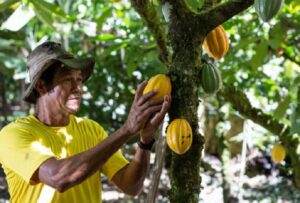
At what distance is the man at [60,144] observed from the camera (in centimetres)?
150

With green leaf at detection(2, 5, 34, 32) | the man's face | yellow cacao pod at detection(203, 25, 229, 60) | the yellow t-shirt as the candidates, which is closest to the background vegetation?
green leaf at detection(2, 5, 34, 32)

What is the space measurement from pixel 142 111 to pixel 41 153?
16.9 inches

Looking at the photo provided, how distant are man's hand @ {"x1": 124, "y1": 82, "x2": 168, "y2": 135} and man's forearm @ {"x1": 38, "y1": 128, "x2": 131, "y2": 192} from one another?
0.14 feet

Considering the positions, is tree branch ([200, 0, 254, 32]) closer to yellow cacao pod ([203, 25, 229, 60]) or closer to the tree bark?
the tree bark

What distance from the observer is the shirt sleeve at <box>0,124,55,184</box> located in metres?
1.60

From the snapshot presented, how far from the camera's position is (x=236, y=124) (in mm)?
6570

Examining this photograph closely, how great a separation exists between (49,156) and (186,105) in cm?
51

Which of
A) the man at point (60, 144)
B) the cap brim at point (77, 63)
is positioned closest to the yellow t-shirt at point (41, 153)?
the man at point (60, 144)

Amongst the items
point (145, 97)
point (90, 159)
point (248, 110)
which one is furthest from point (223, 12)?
point (248, 110)

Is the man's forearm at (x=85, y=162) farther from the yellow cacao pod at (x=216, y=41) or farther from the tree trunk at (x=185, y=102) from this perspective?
the yellow cacao pod at (x=216, y=41)

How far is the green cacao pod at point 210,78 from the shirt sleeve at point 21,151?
1.83ft

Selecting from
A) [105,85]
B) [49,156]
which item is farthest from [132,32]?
[105,85]

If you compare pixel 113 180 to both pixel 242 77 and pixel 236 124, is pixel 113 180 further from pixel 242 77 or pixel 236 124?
pixel 236 124

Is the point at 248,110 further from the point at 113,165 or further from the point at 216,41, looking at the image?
the point at 216,41
